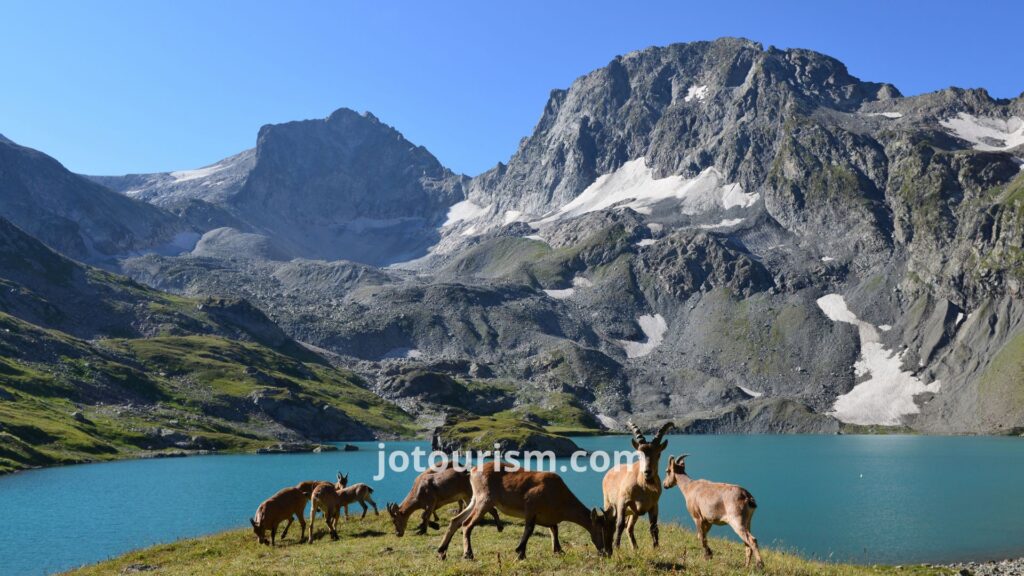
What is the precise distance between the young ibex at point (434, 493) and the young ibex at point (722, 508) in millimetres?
7827

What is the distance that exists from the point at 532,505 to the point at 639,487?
3358 millimetres

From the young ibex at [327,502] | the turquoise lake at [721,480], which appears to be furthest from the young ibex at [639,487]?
the young ibex at [327,502]

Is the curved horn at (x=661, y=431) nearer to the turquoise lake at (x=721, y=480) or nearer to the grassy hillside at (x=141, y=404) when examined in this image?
the turquoise lake at (x=721, y=480)

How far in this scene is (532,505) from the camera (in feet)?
66.0

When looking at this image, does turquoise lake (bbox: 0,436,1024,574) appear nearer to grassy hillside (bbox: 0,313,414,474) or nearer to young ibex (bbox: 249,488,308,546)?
young ibex (bbox: 249,488,308,546)

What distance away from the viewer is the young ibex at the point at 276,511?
97.2 ft

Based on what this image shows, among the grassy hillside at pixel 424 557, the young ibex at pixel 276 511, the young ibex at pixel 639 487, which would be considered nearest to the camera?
the grassy hillside at pixel 424 557

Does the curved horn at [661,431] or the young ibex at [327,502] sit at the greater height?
the curved horn at [661,431]

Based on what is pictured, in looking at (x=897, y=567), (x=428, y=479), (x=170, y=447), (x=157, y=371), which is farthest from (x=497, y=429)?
(x=428, y=479)

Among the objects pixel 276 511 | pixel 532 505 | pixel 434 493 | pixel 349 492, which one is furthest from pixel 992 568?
pixel 276 511

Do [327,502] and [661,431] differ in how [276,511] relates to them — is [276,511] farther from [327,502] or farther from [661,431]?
[661,431]

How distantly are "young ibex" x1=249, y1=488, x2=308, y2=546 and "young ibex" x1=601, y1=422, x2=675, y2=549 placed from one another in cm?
1488

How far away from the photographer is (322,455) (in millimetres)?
133500

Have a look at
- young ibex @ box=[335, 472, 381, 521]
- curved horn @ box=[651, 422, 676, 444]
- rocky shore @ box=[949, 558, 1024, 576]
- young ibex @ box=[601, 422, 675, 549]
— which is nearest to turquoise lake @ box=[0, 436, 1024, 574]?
rocky shore @ box=[949, 558, 1024, 576]
